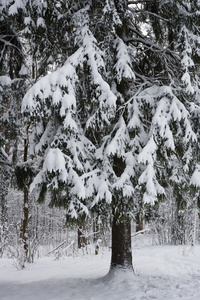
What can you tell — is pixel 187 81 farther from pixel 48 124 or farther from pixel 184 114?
pixel 48 124

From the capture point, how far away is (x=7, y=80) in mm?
5793

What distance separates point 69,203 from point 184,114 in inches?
104

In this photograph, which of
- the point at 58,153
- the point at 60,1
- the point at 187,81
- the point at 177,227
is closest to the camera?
the point at 58,153

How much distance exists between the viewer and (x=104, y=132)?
6227 millimetres

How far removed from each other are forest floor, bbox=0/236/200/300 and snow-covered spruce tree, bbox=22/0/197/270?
0.64 metres

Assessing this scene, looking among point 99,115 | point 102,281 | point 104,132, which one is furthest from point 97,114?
point 102,281

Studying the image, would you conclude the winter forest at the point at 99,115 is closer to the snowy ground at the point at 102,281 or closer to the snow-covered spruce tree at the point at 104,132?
the snow-covered spruce tree at the point at 104,132

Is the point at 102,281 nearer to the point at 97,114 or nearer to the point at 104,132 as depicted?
the point at 104,132

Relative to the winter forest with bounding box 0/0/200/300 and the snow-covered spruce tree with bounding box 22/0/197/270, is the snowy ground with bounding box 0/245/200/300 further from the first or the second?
the snow-covered spruce tree with bounding box 22/0/197/270

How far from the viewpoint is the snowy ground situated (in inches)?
205

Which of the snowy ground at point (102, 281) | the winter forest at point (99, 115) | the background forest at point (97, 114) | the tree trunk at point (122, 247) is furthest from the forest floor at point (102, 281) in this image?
the background forest at point (97, 114)

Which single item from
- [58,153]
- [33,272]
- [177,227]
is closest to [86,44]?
[58,153]

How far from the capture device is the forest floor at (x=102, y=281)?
17.1ft

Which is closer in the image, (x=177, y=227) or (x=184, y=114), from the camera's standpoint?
(x=184, y=114)
